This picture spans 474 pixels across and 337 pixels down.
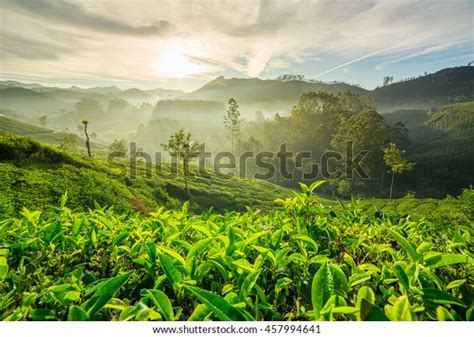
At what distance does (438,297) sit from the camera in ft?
2.48

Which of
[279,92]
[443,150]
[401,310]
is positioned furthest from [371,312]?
[279,92]

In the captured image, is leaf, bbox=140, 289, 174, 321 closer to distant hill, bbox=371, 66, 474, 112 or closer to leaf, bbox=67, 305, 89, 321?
leaf, bbox=67, 305, 89, 321

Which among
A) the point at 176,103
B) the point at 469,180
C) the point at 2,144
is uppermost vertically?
the point at 176,103

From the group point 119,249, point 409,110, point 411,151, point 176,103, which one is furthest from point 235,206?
point 176,103

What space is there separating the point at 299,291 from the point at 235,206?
26.7 meters

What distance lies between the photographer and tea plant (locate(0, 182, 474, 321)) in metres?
0.75

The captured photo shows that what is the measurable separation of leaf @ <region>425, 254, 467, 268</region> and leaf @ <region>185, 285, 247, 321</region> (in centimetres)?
59

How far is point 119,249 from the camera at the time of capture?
3.99ft

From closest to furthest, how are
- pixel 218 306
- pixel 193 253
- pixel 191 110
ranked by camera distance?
pixel 218 306, pixel 193 253, pixel 191 110

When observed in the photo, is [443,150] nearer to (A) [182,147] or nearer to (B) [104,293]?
(A) [182,147]

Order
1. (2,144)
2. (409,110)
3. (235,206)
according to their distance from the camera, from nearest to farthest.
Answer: (2,144)
(235,206)
(409,110)

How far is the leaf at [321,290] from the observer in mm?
766

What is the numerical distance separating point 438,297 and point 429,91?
448 ft
